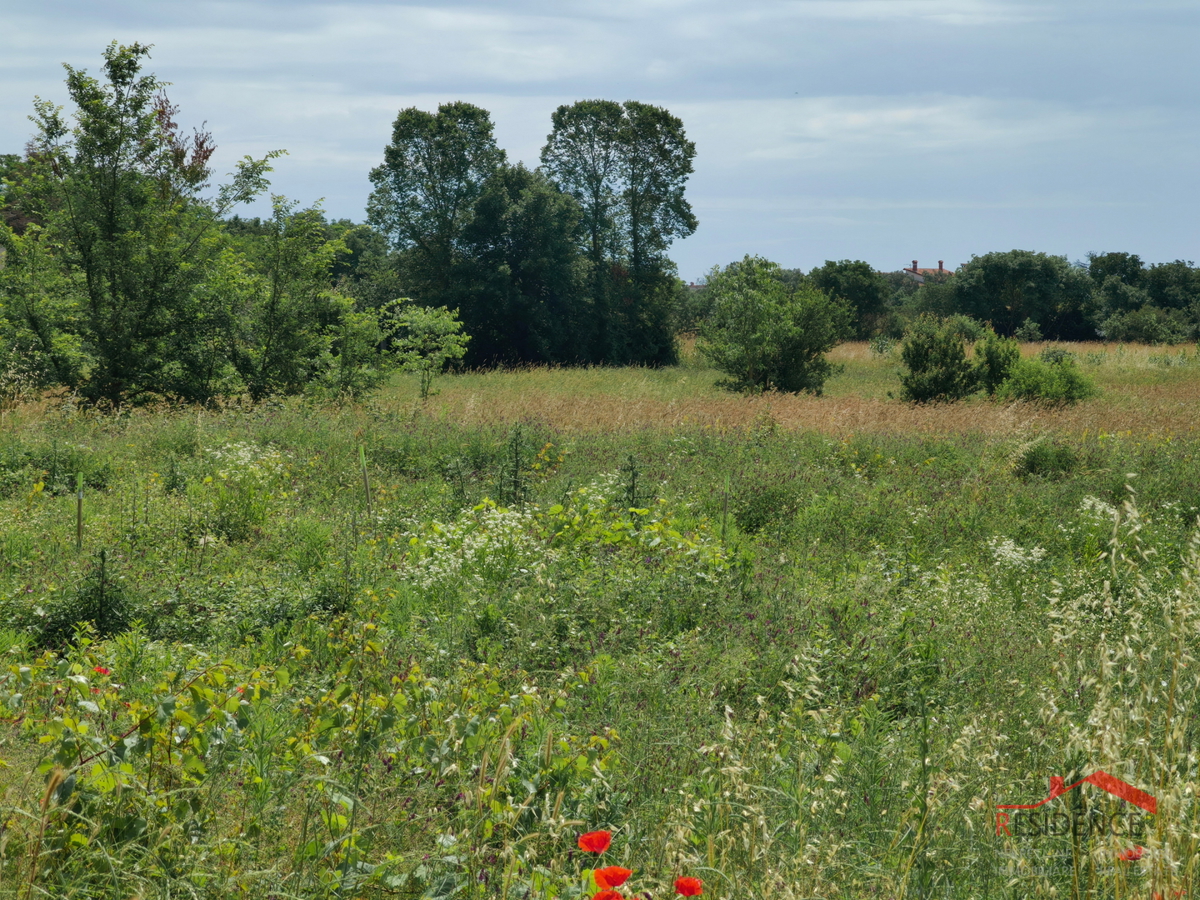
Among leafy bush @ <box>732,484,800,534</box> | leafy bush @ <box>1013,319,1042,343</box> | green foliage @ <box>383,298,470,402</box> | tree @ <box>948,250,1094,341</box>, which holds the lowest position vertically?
leafy bush @ <box>732,484,800,534</box>

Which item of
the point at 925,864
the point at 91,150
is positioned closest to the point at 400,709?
the point at 925,864

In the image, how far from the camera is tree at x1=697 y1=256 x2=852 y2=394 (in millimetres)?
22578

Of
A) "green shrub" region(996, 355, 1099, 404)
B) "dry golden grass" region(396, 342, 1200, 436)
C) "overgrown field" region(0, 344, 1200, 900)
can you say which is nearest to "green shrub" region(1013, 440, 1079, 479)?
"overgrown field" region(0, 344, 1200, 900)

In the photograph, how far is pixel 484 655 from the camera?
4.38 metres

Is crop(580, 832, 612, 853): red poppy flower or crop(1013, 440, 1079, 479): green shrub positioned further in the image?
crop(1013, 440, 1079, 479): green shrub

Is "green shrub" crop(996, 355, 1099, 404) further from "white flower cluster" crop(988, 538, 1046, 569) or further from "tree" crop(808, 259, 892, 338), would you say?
"tree" crop(808, 259, 892, 338)

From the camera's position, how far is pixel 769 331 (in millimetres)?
22344

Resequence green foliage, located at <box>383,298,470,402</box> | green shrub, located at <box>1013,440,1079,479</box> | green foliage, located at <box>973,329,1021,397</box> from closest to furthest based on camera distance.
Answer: green shrub, located at <box>1013,440,1079,479</box>, green foliage, located at <box>383,298,470,402</box>, green foliage, located at <box>973,329,1021,397</box>

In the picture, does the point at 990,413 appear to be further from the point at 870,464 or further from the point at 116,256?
the point at 116,256

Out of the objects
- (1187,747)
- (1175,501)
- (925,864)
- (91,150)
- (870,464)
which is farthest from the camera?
(91,150)

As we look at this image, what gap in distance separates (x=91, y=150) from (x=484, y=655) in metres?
13.0

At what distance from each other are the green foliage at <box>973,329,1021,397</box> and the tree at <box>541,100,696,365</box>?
17124 millimetres

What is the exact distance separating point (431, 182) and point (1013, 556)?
31.0 meters

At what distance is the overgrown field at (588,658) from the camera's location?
2111mm
